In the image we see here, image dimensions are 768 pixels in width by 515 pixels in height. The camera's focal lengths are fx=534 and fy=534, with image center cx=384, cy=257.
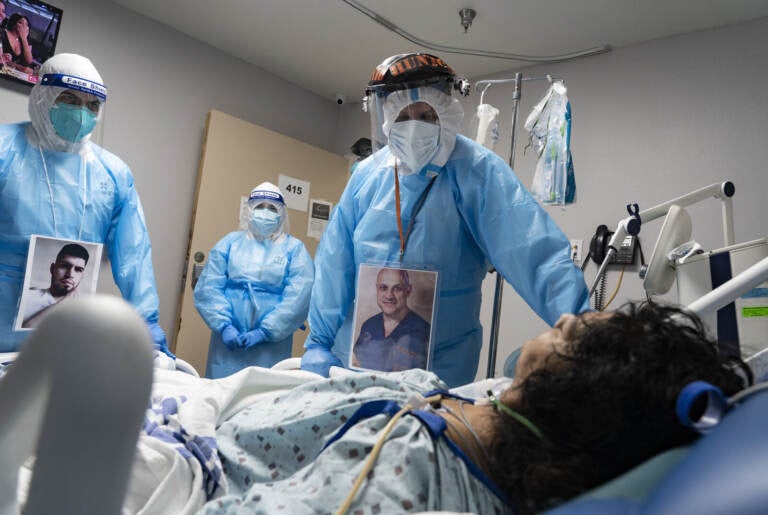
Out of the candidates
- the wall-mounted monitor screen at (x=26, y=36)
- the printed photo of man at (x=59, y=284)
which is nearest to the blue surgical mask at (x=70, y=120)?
the printed photo of man at (x=59, y=284)

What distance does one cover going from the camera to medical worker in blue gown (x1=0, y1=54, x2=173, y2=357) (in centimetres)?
186

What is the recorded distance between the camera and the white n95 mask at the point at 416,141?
5.24 feet

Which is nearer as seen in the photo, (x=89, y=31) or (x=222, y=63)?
(x=89, y=31)

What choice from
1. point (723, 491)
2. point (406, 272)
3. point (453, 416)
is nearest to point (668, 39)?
point (406, 272)

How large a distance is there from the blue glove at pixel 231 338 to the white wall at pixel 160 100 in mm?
844

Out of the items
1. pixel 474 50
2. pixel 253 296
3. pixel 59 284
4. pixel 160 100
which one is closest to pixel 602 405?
pixel 59 284

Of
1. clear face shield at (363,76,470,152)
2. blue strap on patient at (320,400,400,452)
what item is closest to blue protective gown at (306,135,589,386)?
clear face shield at (363,76,470,152)

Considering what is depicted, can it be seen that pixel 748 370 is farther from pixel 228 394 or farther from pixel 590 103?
pixel 590 103

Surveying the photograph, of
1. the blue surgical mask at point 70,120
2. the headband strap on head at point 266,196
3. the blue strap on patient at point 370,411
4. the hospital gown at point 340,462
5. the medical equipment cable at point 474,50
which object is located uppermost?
the medical equipment cable at point 474,50

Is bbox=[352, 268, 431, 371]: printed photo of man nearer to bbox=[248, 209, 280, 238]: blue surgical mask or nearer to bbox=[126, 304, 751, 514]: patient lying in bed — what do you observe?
bbox=[126, 304, 751, 514]: patient lying in bed

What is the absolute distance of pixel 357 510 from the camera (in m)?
0.69

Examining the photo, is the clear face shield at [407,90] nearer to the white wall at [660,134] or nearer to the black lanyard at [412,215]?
the black lanyard at [412,215]

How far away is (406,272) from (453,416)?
65 cm

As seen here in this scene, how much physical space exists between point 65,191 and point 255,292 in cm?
128
